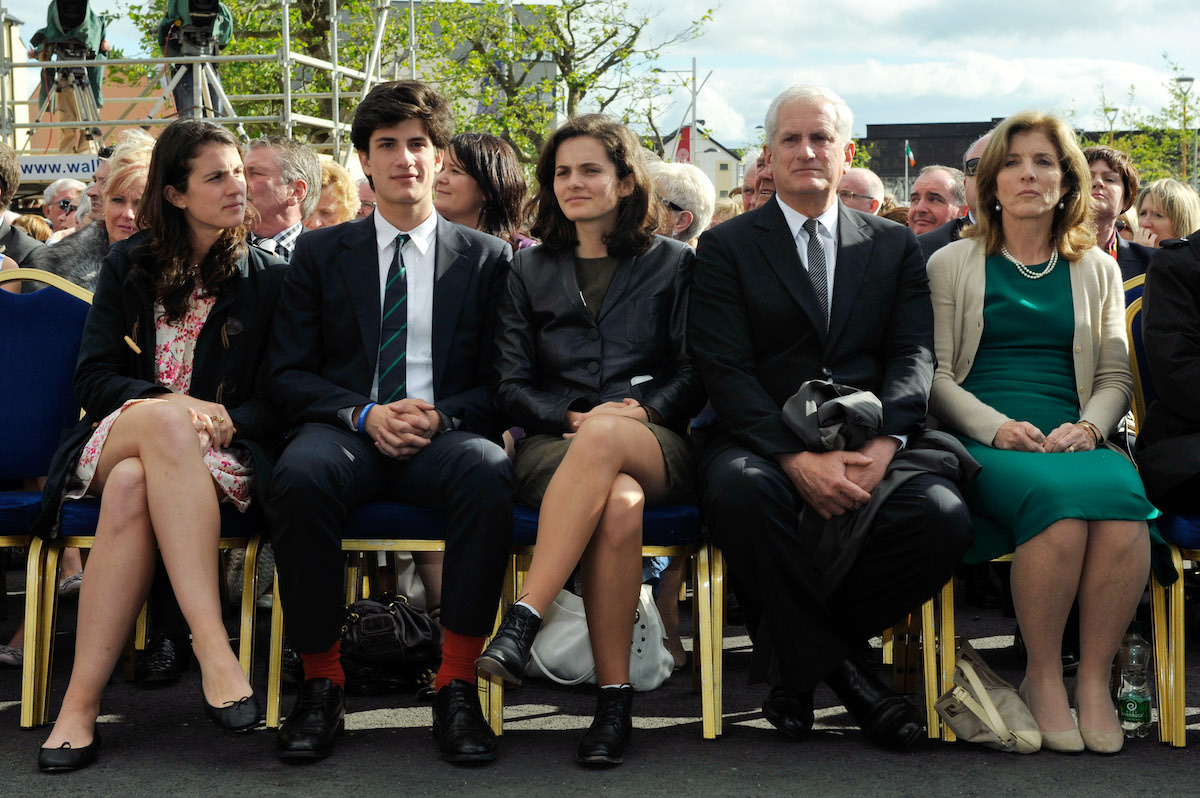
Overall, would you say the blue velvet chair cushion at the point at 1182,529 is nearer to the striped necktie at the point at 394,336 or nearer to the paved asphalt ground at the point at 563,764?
the paved asphalt ground at the point at 563,764

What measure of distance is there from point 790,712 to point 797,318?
1.16 meters

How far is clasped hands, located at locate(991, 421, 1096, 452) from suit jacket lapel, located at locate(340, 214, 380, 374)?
1878mm

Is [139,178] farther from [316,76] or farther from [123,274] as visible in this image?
[316,76]

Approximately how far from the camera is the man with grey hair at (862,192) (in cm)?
649

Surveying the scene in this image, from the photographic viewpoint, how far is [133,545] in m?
3.45

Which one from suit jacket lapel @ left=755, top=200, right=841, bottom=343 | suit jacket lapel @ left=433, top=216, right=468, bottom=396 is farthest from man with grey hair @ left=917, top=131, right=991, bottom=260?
suit jacket lapel @ left=433, top=216, right=468, bottom=396

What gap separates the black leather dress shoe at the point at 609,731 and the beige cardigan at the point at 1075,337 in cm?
130

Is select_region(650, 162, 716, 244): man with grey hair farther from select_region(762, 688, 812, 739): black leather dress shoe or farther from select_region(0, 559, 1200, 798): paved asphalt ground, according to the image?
select_region(762, 688, 812, 739): black leather dress shoe

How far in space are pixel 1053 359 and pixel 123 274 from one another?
286cm

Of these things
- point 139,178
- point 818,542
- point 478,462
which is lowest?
point 818,542

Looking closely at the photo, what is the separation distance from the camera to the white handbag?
407 cm

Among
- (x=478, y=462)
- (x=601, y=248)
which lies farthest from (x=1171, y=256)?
(x=478, y=462)

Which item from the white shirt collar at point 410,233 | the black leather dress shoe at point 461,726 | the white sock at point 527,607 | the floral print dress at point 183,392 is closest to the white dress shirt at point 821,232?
the white shirt collar at point 410,233

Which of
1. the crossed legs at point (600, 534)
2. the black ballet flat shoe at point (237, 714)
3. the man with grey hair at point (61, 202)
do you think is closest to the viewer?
the black ballet flat shoe at point (237, 714)
